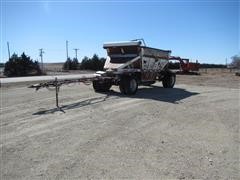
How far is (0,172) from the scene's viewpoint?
5922 millimetres

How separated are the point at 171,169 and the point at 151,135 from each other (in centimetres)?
191

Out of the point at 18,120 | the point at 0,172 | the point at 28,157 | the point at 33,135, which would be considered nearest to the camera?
the point at 0,172

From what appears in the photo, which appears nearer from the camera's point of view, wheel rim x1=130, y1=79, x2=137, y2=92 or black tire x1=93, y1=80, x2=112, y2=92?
wheel rim x1=130, y1=79, x2=137, y2=92

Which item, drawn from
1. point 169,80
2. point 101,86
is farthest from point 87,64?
point 101,86

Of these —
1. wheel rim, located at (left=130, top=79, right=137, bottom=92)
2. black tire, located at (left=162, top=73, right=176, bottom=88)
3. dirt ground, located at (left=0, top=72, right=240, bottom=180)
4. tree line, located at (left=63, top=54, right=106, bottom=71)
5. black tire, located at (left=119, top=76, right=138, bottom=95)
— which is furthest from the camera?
tree line, located at (left=63, top=54, right=106, bottom=71)

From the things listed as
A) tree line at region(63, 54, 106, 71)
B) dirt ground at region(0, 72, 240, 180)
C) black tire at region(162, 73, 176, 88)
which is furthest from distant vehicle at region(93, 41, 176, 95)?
tree line at region(63, 54, 106, 71)

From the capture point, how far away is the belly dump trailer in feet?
46.2

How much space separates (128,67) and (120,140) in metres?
7.81

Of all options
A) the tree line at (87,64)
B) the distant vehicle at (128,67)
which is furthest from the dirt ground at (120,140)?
the tree line at (87,64)

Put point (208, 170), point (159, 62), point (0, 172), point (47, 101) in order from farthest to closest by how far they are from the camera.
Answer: point (159, 62) < point (47, 101) < point (0, 172) < point (208, 170)

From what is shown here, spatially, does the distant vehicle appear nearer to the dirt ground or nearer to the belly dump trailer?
the belly dump trailer

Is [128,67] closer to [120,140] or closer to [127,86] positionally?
[127,86]

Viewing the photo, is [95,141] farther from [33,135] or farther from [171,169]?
[171,169]

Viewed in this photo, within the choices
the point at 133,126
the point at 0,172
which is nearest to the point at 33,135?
the point at 0,172
